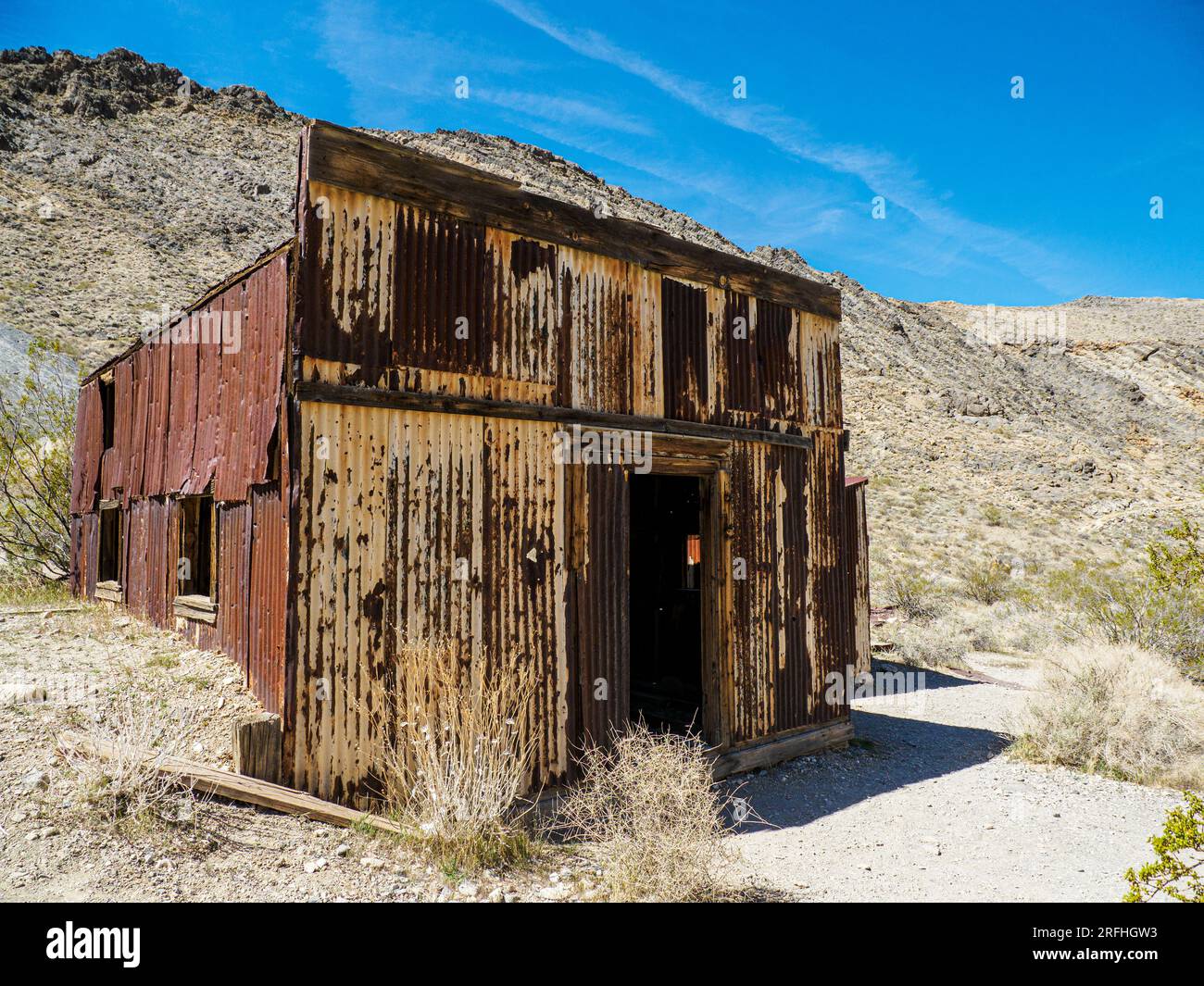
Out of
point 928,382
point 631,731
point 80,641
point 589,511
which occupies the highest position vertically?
point 928,382

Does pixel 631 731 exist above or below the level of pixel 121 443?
below

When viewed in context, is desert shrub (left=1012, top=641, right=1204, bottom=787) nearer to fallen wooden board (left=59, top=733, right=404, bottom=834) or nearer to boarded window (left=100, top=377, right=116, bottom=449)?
fallen wooden board (left=59, top=733, right=404, bottom=834)

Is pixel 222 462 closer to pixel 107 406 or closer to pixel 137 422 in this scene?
pixel 137 422

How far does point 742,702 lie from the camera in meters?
8.16

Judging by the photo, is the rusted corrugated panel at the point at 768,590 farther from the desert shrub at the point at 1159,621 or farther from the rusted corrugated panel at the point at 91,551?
the rusted corrugated panel at the point at 91,551

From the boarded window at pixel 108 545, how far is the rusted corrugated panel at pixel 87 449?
0.62m

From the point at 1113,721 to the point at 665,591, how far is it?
5740 millimetres

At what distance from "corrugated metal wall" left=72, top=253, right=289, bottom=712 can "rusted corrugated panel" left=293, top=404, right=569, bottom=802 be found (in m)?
0.35

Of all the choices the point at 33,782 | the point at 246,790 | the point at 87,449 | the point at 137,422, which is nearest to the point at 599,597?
the point at 246,790

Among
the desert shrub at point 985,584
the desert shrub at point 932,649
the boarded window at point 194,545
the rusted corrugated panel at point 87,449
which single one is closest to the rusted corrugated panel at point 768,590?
the boarded window at point 194,545

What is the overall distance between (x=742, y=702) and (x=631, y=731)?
1.58m

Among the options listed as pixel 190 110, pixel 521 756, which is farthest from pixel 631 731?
pixel 190 110

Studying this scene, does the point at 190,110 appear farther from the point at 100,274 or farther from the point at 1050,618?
the point at 1050,618

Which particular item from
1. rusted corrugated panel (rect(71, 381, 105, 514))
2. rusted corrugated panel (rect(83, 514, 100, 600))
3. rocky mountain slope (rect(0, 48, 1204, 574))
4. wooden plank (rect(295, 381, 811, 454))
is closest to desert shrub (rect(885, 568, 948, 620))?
rocky mountain slope (rect(0, 48, 1204, 574))
